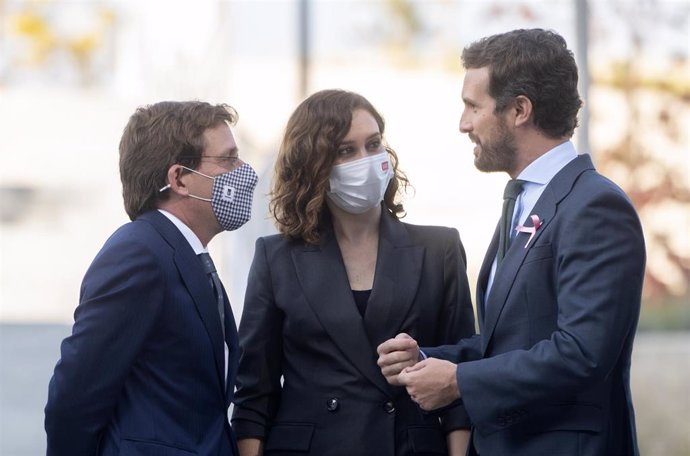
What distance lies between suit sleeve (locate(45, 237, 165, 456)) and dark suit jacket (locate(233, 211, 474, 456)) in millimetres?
625

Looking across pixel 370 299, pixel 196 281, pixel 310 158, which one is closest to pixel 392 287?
pixel 370 299

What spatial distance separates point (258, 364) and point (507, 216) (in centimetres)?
95

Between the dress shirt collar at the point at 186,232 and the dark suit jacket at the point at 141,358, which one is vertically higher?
the dress shirt collar at the point at 186,232

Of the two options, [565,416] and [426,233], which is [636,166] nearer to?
[426,233]

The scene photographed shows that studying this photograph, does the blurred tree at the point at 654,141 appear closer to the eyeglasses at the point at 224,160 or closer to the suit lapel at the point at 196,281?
the eyeglasses at the point at 224,160

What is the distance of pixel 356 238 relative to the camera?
3869mm

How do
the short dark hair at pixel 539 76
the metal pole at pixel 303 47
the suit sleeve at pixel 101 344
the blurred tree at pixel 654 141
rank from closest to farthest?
1. the suit sleeve at pixel 101 344
2. the short dark hair at pixel 539 76
3. the metal pole at pixel 303 47
4. the blurred tree at pixel 654 141

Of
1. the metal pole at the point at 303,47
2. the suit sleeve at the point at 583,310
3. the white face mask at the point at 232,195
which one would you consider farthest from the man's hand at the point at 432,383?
the metal pole at the point at 303,47

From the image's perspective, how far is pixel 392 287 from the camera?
3.71m

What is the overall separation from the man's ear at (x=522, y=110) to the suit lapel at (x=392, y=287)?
72 cm

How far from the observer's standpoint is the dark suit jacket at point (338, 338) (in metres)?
3.63

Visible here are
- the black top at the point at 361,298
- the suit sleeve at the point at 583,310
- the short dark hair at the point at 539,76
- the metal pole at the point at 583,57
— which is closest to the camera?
the suit sleeve at the point at 583,310

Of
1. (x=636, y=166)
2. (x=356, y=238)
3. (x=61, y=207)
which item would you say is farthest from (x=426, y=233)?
(x=61, y=207)

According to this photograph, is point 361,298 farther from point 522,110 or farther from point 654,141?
point 654,141
